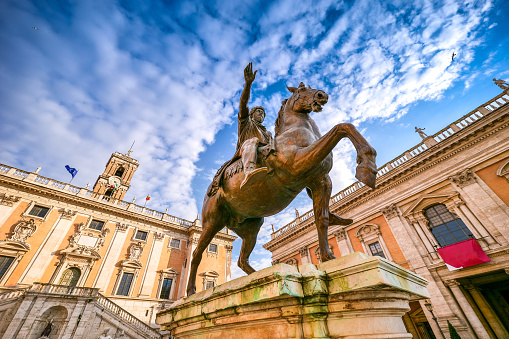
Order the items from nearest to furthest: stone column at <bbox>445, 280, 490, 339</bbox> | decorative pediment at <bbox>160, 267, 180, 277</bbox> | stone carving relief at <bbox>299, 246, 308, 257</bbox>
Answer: stone column at <bbox>445, 280, 490, 339</bbox>
stone carving relief at <bbox>299, 246, 308, 257</bbox>
decorative pediment at <bbox>160, 267, 180, 277</bbox>

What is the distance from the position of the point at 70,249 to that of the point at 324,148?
2351cm

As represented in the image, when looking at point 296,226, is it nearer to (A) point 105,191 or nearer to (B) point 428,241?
(B) point 428,241

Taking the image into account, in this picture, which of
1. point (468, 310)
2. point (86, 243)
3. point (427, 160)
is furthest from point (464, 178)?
point (86, 243)

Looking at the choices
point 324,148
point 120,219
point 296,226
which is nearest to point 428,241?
point 296,226

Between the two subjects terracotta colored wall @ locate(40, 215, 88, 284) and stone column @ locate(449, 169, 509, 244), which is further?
terracotta colored wall @ locate(40, 215, 88, 284)

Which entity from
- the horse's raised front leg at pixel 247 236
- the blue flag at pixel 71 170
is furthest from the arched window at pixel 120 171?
A: the horse's raised front leg at pixel 247 236

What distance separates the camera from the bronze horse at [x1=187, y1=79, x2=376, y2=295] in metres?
2.28

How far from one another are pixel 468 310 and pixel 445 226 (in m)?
3.90

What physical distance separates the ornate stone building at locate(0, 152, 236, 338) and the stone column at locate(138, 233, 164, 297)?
9 cm

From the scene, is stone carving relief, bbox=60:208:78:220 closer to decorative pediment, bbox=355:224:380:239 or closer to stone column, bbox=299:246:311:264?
stone column, bbox=299:246:311:264

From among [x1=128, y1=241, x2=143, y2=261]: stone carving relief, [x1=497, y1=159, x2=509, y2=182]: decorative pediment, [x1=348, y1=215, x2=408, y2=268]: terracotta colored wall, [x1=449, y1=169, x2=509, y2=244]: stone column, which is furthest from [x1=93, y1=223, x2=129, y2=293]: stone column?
[x1=497, y1=159, x2=509, y2=182]: decorative pediment

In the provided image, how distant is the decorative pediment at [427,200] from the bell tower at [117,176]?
35930 mm

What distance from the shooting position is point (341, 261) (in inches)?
73.5

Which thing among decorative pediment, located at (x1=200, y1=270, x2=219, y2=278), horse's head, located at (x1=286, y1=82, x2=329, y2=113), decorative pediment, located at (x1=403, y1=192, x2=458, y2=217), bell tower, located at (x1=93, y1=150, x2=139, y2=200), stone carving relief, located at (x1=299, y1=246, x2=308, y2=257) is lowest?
horse's head, located at (x1=286, y1=82, x2=329, y2=113)
